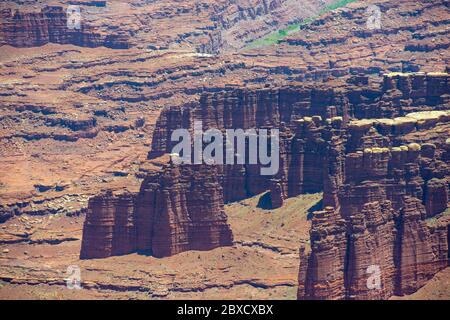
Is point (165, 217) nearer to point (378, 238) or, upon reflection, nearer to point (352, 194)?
point (352, 194)

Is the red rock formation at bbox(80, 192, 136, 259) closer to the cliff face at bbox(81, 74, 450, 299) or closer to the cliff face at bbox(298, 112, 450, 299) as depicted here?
the cliff face at bbox(81, 74, 450, 299)

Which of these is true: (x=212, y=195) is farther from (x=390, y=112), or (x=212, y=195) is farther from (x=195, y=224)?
(x=390, y=112)

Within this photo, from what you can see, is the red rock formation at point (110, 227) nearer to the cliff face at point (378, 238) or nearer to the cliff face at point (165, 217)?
the cliff face at point (165, 217)

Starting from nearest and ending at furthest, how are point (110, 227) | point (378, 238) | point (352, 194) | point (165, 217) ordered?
point (378, 238) < point (352, 194) < point (165, 217) < point (110, 227)

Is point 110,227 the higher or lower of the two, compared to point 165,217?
lower

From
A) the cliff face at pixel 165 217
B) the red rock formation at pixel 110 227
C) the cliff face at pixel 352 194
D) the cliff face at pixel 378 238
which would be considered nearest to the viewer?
the cliff face at pixel 378 238

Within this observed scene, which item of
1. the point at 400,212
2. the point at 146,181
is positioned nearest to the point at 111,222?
the point at 146,181

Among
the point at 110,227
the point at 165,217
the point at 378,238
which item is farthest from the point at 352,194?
the point at 110,227

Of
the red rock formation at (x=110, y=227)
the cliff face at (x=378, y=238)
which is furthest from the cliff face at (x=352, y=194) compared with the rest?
the red rock formation at (x=110, y=227)
